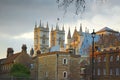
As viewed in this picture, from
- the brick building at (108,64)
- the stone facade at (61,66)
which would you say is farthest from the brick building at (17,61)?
the brick building at (108,64)

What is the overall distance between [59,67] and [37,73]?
8.70 metres

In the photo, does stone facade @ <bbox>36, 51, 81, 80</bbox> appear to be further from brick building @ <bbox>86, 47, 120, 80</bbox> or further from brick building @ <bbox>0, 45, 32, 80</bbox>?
brick building @ <bbox>0, 45, 32, 80</bbox>

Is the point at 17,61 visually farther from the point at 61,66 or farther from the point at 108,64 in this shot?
the point at 108,64

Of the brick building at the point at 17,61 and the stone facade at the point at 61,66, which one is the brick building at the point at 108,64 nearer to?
the stone facade at the point at 61,66

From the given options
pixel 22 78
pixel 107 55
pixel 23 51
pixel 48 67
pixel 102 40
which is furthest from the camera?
pixel 102 40

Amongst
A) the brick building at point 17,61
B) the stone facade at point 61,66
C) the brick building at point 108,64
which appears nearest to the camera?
the stone facade at point 61,66

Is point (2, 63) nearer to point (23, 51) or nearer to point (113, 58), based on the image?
point (23, 51)

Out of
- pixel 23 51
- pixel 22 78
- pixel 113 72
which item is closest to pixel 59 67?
pixel 22 78

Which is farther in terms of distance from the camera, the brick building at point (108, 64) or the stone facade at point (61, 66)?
the brick building at point (108, 64)

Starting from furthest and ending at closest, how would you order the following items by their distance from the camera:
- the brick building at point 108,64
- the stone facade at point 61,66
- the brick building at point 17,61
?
the brick building at point 17,61
the brick building at point 108,64
the stone facade at point 61,66

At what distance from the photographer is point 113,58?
66.0 metres

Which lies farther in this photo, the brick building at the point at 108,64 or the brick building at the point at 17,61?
the brick building at the point at 17,61

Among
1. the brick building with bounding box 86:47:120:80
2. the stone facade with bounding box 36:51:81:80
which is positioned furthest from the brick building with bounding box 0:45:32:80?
the brick building with bounding box 86:47:120:80

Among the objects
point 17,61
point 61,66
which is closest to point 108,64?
point 61,66
